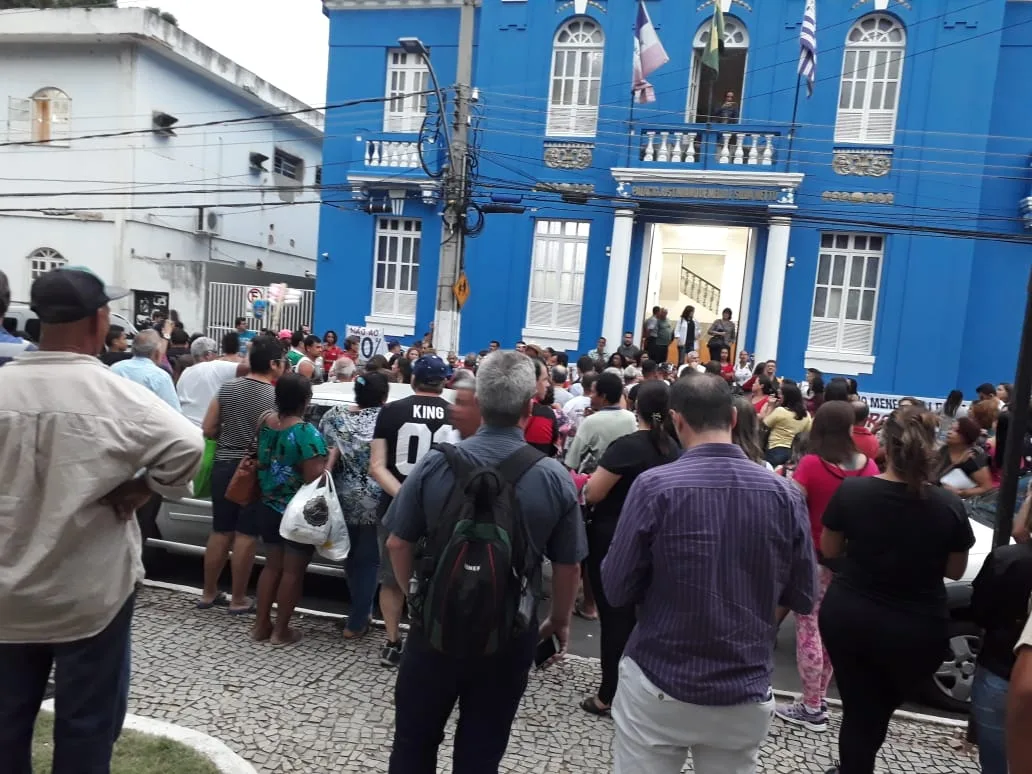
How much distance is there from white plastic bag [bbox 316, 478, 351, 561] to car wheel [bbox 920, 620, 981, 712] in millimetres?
3628

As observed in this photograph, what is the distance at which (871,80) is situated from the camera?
15.9 metres

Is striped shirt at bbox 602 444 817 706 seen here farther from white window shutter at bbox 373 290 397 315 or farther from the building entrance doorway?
white window shutter at bbox 373 290 397 315

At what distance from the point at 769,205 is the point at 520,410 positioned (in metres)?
14.4

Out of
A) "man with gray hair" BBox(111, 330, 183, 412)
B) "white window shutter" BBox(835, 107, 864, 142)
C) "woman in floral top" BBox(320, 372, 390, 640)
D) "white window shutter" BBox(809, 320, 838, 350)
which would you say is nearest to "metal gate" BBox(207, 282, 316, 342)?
"white window shutter" BBox(809, 320, 838, 350)

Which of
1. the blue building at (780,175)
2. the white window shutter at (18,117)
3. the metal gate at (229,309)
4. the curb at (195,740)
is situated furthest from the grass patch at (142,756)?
the white window shutter at (18,117)

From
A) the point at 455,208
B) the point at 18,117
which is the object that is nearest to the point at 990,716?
the point at 455,208

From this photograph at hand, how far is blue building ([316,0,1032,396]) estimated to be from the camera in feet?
51.2

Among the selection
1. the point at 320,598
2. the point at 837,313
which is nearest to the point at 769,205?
the point at 837,313

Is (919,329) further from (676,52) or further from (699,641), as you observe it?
(699,641)

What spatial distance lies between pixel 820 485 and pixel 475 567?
239 centimetres

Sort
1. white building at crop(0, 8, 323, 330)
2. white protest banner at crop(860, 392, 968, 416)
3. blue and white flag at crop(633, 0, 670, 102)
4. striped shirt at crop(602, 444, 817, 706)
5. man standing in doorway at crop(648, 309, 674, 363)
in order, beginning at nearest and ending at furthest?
striped shirt at crop(602, 444, 817, 706)
white protest banner at crop(860, 392, 968, 416)
blue and white flag at crop(633, 0, 670, 102)
man standing in doorway at crop(648, 309, 674, 363)
white building at crop(0, 8, 323, 330)

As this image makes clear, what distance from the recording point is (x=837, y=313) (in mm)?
16484

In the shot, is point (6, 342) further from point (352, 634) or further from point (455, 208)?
point (455, 208)

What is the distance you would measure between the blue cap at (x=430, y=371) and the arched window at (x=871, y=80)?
14304 millimetres
